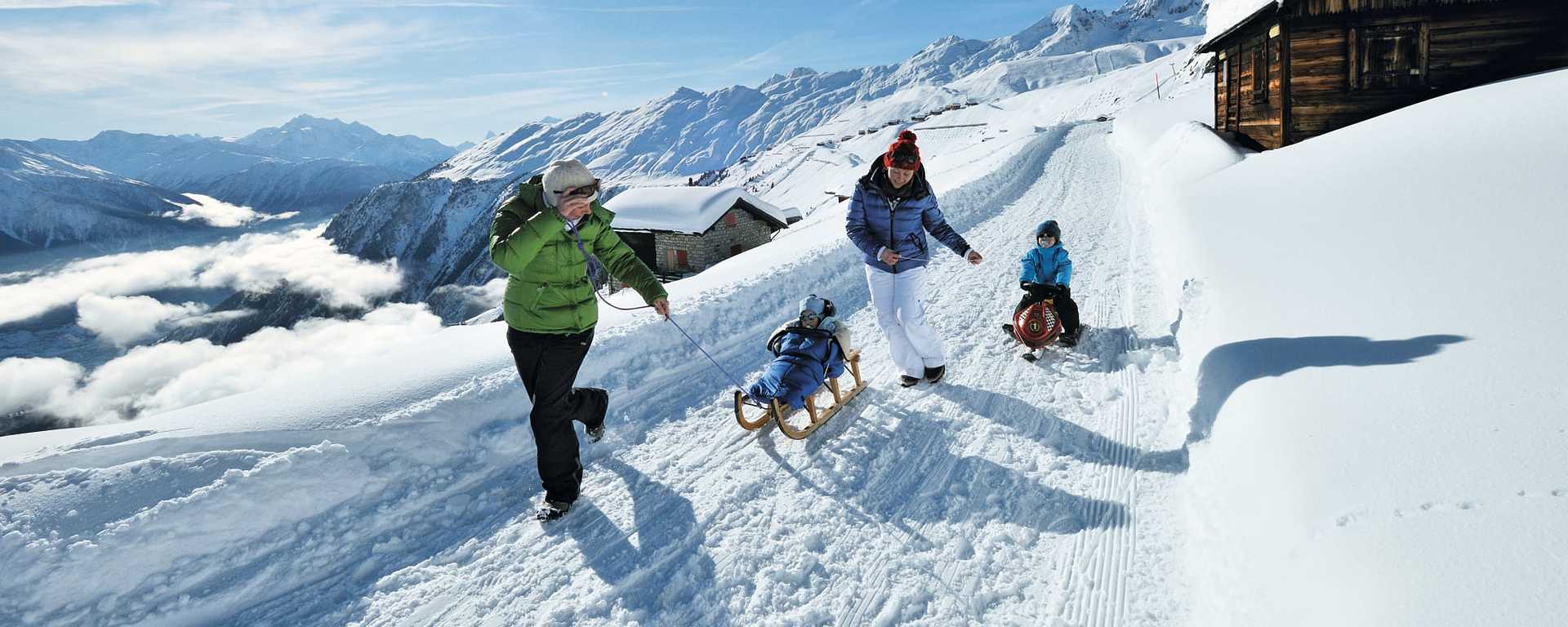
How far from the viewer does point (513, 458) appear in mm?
4961

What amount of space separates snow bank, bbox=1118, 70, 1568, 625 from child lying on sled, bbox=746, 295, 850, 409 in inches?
96.2

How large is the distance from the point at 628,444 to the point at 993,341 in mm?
3620

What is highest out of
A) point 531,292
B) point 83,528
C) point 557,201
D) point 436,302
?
point 557,201

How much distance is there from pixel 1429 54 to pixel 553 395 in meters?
18.9

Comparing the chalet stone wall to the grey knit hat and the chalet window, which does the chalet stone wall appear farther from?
the grey knit hat

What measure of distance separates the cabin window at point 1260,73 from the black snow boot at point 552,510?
63.7ft

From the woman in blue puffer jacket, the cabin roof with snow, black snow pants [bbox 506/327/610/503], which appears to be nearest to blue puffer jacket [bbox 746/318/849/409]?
the woman in blue puffer jacket

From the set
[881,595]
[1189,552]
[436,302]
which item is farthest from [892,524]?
[436,302]

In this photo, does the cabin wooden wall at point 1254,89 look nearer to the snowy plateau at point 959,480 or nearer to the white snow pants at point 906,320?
the snowy plateau at point 959,480

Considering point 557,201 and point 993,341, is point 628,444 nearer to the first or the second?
point 557,201

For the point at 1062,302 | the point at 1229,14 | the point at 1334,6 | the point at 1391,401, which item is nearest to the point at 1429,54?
the point at 1334,6

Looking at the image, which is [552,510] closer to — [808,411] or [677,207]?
[808,411]

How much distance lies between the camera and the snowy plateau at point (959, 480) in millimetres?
2889

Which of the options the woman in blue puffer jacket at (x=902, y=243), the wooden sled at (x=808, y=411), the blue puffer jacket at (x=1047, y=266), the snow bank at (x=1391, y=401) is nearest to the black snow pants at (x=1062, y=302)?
the blue puffer jacket at (x=1047, y=266)
